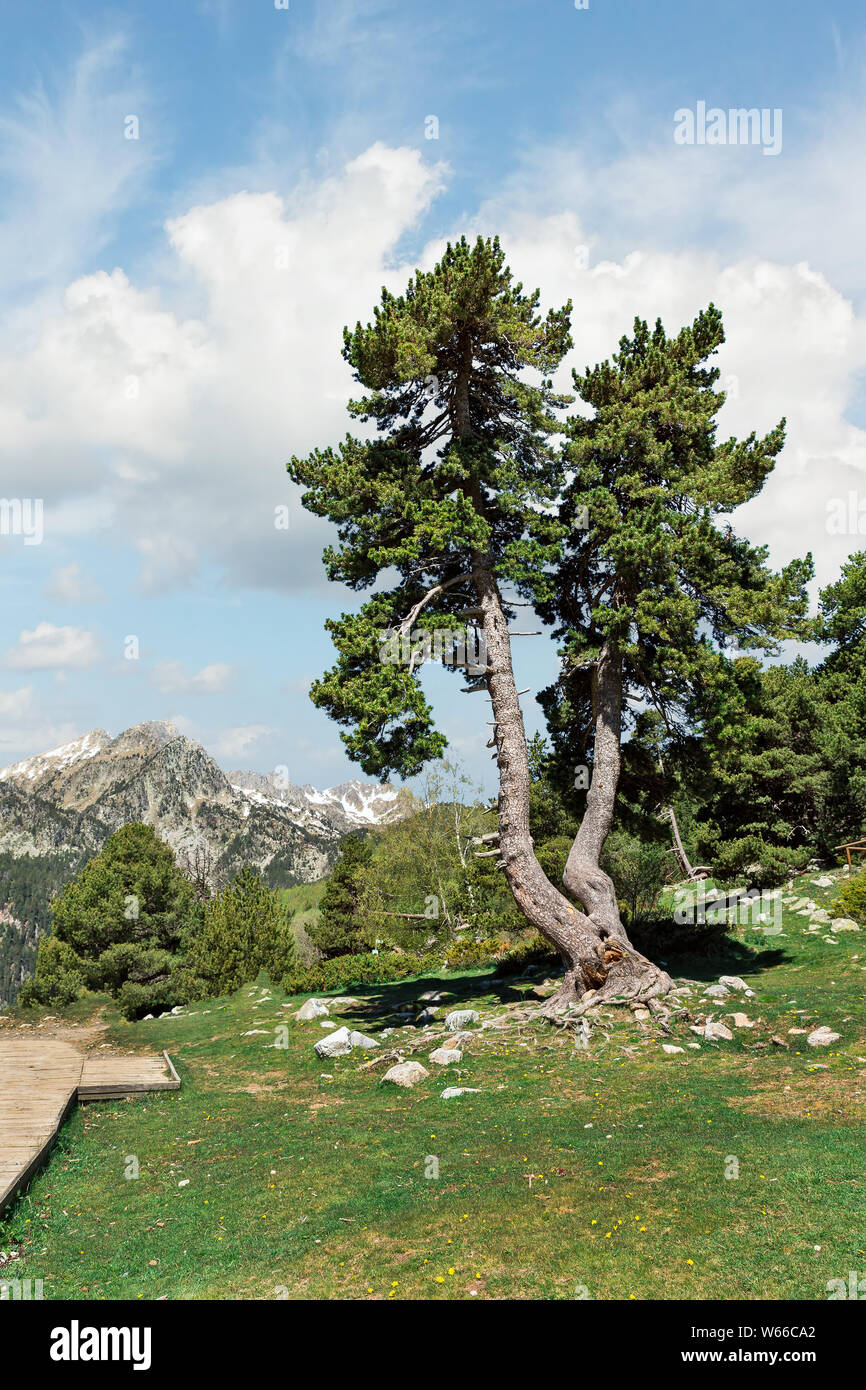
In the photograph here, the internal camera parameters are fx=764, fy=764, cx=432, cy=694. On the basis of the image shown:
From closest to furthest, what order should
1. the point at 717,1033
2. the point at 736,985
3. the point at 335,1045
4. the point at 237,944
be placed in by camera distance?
1. the point at 717,1033
2. the point at 736,985
3. the point at 335,1045
4. the point at 237,944

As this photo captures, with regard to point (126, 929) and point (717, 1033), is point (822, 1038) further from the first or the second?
point (126, 929)

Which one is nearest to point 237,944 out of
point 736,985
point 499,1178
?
point 736,985

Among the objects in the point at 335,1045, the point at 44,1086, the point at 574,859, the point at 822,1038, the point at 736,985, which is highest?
the point at 574,859

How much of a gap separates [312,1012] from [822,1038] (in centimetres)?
1364

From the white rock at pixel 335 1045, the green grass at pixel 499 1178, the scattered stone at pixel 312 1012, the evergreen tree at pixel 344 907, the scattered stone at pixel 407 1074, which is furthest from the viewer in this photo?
the evergreen tree at pixel 344 907

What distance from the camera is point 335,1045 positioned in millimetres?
16672

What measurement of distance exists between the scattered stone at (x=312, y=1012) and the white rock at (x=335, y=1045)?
Answer: 4.38 meters

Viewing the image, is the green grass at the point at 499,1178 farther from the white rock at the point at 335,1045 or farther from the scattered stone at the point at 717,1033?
the white rock at the point at 335,1045

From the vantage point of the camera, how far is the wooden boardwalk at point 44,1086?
986 cm

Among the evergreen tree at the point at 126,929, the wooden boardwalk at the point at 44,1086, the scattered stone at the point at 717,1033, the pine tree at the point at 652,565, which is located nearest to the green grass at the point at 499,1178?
the scattered stone at the point at 717,1033
